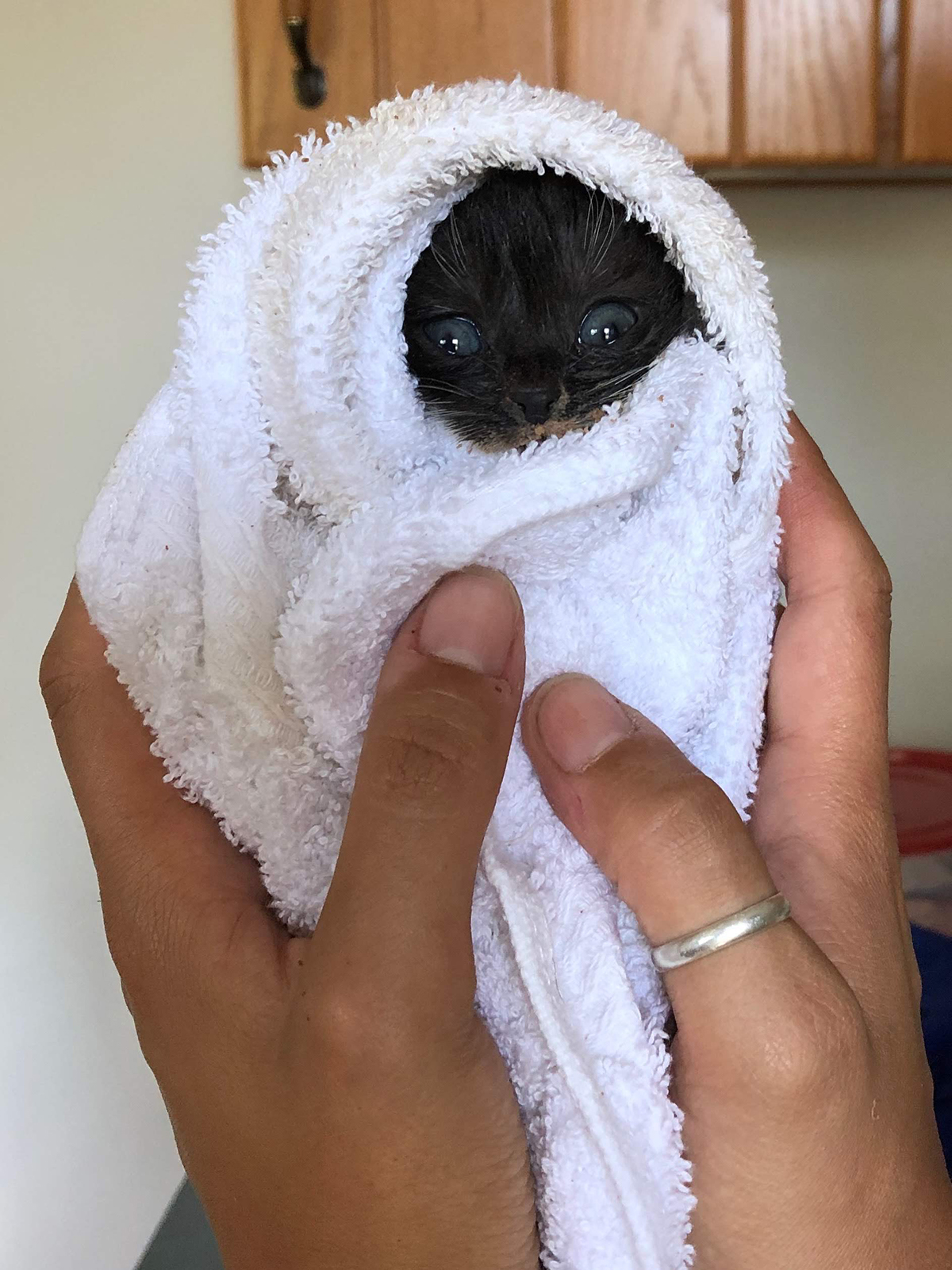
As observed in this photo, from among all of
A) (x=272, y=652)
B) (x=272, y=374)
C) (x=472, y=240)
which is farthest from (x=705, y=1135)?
(x=472, y=240)

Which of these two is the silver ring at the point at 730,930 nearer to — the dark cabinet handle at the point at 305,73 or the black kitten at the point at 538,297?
the black kitten at the point at 538,297

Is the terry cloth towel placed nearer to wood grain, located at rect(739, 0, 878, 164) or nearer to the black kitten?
the black kitten

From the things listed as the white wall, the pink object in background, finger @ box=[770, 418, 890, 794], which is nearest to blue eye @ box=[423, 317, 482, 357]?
finger @ box=[770, 418, 890, 794]

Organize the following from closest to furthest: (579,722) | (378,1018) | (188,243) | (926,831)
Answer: (378,1018) < (579,722) < (188,243) < (926,831)

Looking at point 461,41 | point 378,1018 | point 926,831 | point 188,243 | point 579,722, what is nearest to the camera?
point 378,1018

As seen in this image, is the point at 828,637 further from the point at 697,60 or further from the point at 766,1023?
the point at 697,60

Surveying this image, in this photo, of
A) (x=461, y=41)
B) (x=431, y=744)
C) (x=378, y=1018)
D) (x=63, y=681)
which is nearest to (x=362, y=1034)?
(x=378, y=1018)

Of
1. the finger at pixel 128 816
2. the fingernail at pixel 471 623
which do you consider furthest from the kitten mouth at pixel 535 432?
the finger at pixel 128 816
